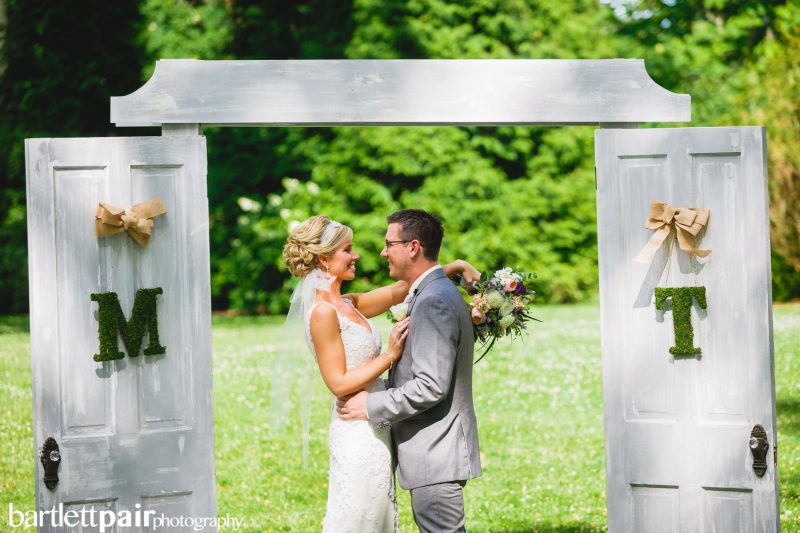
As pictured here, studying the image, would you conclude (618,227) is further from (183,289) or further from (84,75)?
(84,75)

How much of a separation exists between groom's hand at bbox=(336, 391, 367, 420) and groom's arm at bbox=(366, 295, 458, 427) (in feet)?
0.58

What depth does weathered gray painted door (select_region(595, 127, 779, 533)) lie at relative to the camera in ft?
14.8

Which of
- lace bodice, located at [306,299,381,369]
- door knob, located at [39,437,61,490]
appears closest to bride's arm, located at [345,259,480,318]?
lace bodice, located at [306,299,381,369]

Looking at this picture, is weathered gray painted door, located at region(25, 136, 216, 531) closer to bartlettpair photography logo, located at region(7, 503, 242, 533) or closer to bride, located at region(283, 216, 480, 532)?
bartlettpair photography logo, located at region(7, 503, 242, 533)

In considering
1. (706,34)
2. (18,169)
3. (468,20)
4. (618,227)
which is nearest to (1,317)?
(18,169)

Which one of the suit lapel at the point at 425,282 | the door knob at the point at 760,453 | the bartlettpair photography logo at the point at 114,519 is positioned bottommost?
the bartlettpair photography logo at the point at 114,519

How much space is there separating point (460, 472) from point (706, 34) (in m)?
21.6

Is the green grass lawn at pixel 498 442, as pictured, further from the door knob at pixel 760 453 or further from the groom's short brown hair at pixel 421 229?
the groom's short brown hair at pixel 421 229

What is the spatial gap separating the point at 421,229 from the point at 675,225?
1.22 m

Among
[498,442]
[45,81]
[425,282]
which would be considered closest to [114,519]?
[425,282]

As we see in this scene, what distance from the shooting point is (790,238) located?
17.4m

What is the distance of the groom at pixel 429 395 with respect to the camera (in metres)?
4.32

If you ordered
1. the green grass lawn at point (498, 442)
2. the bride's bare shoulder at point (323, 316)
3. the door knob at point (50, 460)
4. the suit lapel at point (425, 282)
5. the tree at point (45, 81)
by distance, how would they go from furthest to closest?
the tree at point (45, 81) < the green grass lawn at point (498, 442) < the bride's bare shoulder at point (323, 316) < the suit lapel at point (425, 282) < the door knob at point (50, 460)

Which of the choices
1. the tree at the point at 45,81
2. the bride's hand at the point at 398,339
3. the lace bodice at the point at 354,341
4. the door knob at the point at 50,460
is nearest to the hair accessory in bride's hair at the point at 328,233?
the lace bodice at the point at 354,341
